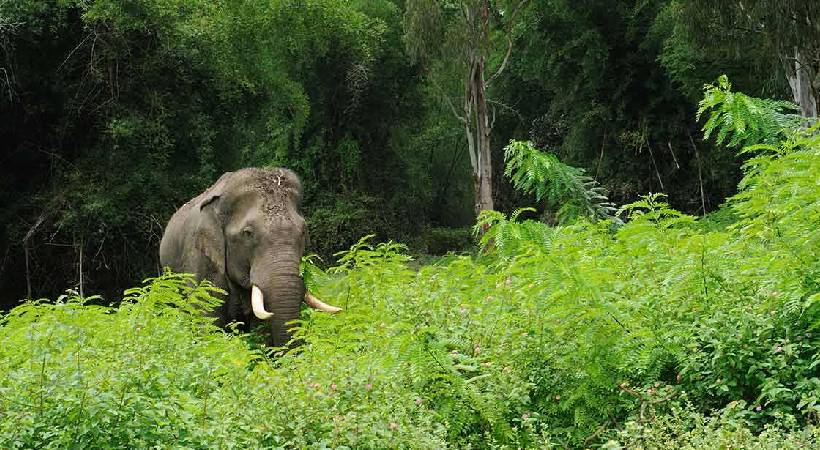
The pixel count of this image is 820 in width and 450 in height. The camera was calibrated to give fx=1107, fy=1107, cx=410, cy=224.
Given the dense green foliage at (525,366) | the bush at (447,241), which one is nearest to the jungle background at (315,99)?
the bush at (447,241)

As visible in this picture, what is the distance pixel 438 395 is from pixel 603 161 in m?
21.7

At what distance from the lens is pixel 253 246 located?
42.1 ft

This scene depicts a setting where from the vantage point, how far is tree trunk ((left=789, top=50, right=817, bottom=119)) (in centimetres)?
1806

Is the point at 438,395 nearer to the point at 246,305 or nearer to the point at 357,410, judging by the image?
the point at 357,410

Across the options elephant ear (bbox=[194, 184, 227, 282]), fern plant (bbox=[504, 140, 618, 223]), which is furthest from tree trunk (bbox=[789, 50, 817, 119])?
elephant ear (bbox=[194, 184, 227, 282])

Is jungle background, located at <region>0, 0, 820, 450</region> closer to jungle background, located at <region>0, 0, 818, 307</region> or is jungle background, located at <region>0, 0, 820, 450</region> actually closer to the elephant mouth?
jungle background, located at <region>0, 0, 818, 307</region>

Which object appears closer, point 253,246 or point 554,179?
point 554,179

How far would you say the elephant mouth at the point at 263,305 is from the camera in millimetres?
11984

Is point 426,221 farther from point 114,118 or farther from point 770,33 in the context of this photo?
point 770,33

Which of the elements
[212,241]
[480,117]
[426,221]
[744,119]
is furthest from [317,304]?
[426,221]

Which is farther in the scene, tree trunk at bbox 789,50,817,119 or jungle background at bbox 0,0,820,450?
tree trunk at bbox 789,50,817,119

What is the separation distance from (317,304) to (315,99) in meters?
18.5

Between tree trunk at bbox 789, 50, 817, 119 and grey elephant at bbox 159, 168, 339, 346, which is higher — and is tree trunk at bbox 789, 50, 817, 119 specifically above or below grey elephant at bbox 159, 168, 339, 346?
above

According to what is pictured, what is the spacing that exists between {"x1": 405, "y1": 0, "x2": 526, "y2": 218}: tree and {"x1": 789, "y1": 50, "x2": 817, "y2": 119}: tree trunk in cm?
923
